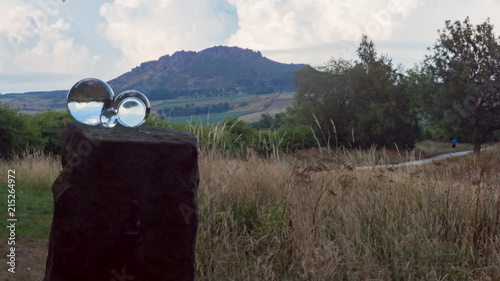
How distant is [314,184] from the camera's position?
5020mm

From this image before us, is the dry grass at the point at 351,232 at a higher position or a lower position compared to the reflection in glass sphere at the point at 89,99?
lower

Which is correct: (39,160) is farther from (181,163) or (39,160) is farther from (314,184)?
(181,163)

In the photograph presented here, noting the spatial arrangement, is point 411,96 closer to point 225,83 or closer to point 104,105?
point 104,105

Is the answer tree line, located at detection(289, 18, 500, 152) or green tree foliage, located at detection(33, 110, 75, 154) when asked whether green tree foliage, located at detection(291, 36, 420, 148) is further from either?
green tree foliage, located at detection(33, 110, 75, 154)

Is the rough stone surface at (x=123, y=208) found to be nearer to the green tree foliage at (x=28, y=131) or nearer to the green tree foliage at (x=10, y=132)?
the green tree foliage at (x=28, y=131)

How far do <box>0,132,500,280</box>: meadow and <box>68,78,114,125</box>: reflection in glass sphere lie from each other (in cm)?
156

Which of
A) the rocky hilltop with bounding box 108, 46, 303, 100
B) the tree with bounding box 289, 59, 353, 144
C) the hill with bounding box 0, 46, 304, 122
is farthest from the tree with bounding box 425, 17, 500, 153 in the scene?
the rocky hilltop with bounding box 108, 46, 303, 100

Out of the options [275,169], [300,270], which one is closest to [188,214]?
[300,270]

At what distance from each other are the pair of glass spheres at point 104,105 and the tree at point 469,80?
24.1m

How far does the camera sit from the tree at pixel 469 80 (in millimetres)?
24688

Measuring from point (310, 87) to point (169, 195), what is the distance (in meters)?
29.3

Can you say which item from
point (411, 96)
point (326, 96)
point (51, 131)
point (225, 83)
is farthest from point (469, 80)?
point (225, 83)

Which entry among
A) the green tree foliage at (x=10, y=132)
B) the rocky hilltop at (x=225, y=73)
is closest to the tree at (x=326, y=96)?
the green tree foliage at (x=10, y=132)

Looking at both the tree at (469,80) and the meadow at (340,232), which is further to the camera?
the tree at (469,80)
